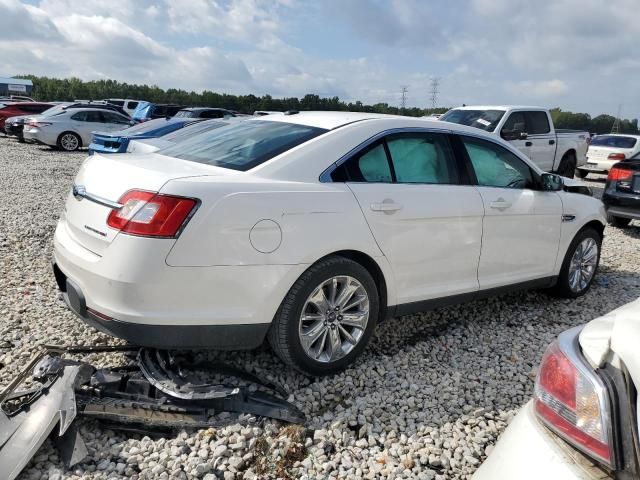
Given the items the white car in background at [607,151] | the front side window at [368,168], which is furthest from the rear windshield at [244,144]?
the white car in background at [607,151]

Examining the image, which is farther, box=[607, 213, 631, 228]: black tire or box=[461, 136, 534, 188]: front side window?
box=[607, 213, 631, 228]: black tire

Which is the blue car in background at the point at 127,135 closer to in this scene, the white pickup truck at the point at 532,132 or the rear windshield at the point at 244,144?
the white pickup truck at the point at 532,132

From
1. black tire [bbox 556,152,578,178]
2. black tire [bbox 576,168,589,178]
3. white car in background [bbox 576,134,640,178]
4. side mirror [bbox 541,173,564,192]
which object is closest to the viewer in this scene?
side mirror [bbox 541,173,564,192]

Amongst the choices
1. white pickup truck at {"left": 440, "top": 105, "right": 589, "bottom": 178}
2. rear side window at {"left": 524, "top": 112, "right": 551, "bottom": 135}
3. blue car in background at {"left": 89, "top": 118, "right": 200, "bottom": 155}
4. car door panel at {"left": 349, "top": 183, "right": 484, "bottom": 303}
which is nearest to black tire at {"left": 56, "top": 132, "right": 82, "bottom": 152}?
blue car in background at {"left": 89, "top": 118, "right": 200, "bottom": 155}

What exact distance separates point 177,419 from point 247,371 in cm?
70

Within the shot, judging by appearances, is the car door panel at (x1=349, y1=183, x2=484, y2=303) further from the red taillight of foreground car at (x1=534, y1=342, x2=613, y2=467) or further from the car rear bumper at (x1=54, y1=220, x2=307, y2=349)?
the red taillight of foreground car at (x1=534, y1=342, x2=613, y2=467)

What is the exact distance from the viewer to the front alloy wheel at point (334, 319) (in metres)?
3.17

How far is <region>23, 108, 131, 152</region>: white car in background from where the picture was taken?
17.4m

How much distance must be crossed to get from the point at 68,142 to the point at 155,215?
17119 millimetres

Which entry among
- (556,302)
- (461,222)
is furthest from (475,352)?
(556,302)

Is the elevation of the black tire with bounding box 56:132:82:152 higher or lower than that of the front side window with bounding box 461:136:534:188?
lower

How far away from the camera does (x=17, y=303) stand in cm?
427

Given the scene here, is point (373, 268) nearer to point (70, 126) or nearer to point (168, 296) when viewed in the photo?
point (168, 296)

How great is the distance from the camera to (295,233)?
294cm
